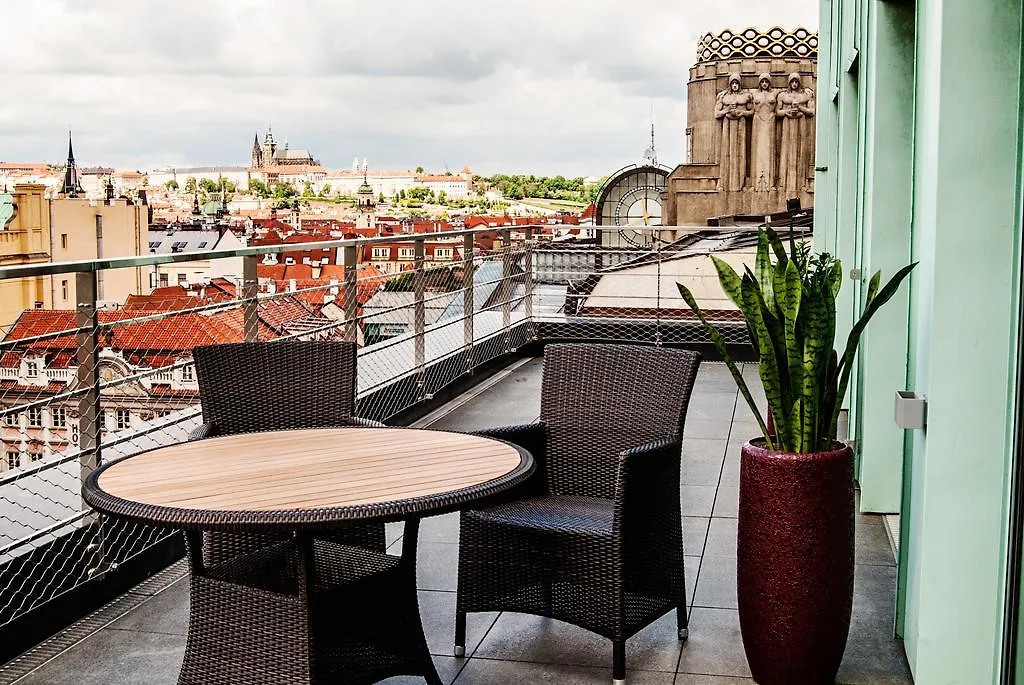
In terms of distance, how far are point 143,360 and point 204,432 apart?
1.00 metres

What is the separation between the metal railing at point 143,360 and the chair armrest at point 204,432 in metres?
0.55

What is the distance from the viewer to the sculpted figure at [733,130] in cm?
2530

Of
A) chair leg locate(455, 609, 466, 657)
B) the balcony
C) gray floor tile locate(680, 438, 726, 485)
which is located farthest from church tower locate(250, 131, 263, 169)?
chair leg locate(455, 609, 466, 657)

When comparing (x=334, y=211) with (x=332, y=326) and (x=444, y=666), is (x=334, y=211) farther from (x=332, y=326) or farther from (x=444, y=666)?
(x=444, y=666)

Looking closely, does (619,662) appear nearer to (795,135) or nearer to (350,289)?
(350,289)

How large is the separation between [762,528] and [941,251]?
0.83 m

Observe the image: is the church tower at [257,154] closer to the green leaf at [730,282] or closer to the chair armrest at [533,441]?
the chair armrest at [533,441]

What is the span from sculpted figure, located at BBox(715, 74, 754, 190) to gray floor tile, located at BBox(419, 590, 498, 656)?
73.4 ft

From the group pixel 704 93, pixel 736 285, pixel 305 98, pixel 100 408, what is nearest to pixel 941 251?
pixel 736 285

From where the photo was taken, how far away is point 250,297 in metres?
5.02

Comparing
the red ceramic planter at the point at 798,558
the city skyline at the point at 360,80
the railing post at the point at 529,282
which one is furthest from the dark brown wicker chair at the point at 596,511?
the city skyline at the point at 360,80

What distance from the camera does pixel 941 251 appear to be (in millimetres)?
2768

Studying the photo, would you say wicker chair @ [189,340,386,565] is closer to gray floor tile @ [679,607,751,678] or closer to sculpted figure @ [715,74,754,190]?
gray floor tile @ [679,607,751,678]

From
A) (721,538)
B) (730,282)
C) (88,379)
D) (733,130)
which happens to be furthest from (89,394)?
(733,130)
